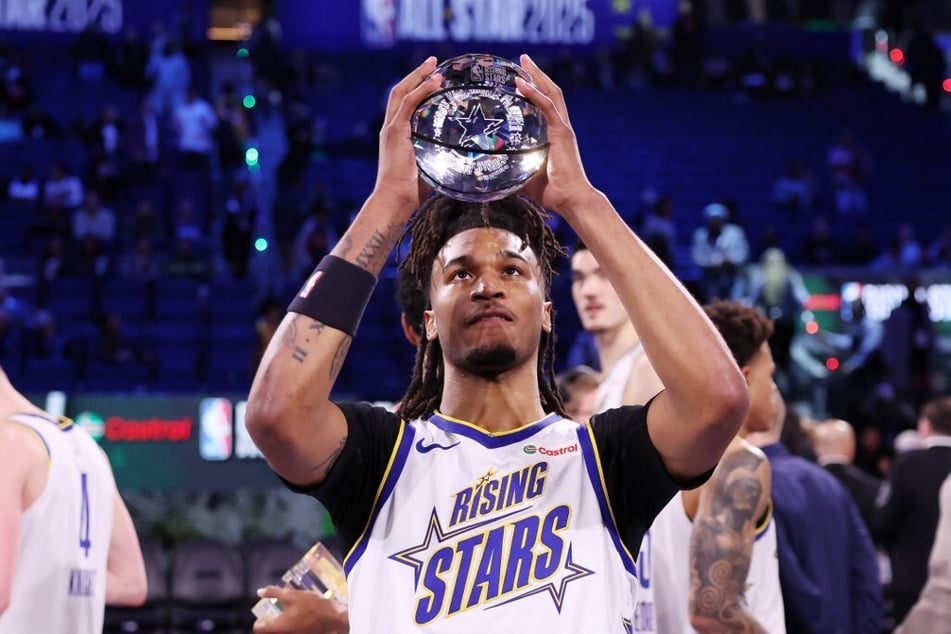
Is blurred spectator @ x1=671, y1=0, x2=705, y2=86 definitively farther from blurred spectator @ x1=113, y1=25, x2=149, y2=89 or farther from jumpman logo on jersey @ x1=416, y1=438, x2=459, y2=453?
jumpman logo on jersey @ x1=416, y1=438, x2=459, y2=453

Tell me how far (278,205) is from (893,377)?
6.46 meters

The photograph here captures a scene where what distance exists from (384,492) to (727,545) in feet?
4.25

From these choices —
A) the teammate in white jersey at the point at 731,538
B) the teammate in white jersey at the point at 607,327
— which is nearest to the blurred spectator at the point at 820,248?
the teammate in white jersey at the point at 607,327

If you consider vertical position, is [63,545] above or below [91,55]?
above

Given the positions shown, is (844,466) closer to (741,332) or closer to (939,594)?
(939,594)

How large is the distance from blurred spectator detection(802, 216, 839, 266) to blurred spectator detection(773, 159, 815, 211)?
1.46 m

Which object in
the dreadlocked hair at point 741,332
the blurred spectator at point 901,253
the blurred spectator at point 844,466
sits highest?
the dreadlocked hair at point 741,332

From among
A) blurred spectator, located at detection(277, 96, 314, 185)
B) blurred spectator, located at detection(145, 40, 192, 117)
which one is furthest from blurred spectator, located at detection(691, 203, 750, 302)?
blurred spectator, located at detection(145, 40, 192, 117)

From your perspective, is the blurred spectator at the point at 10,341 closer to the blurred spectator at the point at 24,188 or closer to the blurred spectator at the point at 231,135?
the blurred spectator at the point at 24,188

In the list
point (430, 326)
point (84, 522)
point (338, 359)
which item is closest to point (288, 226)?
point (84, 522)

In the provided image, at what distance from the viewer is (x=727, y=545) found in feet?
11.6

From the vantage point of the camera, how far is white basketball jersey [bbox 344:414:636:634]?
2.45 m

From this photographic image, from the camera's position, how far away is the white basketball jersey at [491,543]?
245 cm

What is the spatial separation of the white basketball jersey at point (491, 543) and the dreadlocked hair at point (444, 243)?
12.3 inches
